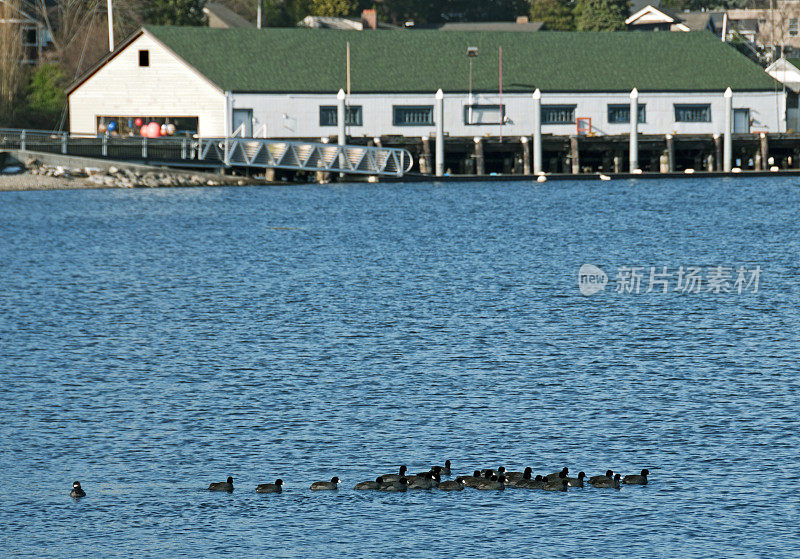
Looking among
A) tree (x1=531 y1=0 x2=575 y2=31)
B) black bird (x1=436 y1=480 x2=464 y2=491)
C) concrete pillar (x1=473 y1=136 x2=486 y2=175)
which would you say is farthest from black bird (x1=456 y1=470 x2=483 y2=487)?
tree (x1=531 y1=0 x2=575 y2=31)

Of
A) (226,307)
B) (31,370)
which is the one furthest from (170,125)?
(31,370)

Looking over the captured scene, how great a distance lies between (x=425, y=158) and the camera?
77.5m

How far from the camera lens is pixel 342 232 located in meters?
58.1

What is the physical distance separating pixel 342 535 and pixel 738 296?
23.2 m

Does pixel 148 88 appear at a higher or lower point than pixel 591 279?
higher

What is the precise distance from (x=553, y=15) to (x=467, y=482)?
11420cm

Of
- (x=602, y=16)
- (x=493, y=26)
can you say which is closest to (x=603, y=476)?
(x=602, y=16)

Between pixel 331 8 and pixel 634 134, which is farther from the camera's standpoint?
pixel 331 8

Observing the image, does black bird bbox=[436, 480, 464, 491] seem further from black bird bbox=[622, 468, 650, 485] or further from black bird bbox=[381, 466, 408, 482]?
black bird bbox=[622, 468, 650, 485]

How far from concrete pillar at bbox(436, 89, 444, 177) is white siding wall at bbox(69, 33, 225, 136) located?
12783 mm

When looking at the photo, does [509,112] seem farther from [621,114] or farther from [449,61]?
[621,114]

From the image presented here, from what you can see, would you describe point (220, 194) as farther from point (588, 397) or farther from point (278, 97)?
point (588, 397)

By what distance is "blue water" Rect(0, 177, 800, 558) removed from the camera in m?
18.4

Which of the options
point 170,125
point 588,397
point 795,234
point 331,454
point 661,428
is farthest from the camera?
point 170,125
